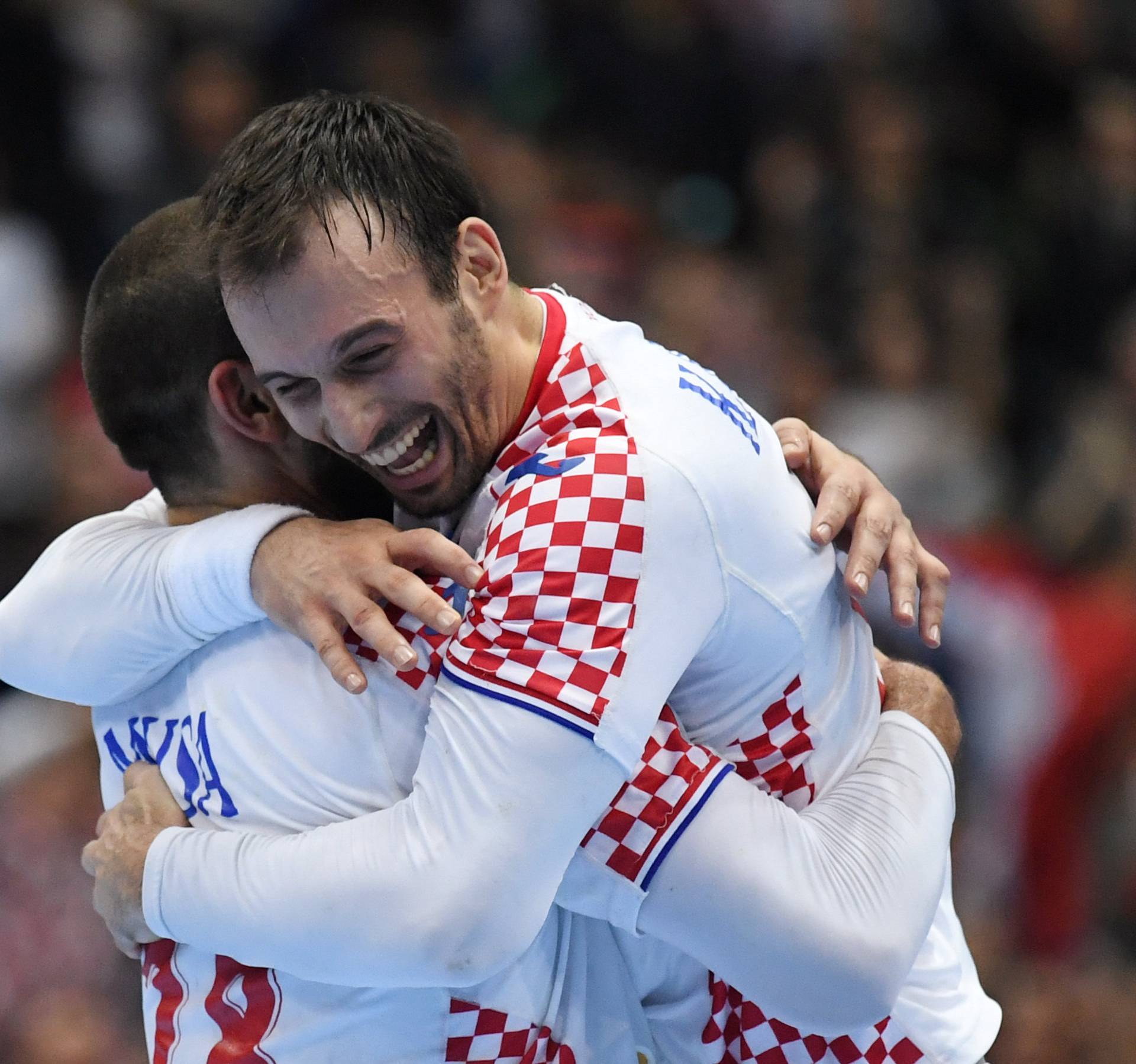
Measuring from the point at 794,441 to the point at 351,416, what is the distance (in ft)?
2.66

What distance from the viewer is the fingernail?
2215 millimetres

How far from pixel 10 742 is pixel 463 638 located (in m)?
3.39

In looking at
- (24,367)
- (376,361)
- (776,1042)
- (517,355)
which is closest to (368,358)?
(376,361)

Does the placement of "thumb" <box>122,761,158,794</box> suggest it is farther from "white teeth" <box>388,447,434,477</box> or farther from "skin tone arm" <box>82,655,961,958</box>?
"white teeth" <box>388,447,434,477</box>

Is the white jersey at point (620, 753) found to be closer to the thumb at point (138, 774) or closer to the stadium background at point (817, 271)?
the thumb at point (138, 774)

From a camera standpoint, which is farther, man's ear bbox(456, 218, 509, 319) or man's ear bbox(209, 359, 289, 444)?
man's ear bbox(209, 359, 289, 444)

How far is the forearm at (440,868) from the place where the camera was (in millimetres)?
2131

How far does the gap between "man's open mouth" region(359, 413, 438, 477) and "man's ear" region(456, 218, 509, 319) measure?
0.19 metres

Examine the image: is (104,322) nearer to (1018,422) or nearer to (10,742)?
(10,742)

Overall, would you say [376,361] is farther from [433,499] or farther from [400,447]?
[433,499]

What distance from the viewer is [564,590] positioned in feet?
7.12

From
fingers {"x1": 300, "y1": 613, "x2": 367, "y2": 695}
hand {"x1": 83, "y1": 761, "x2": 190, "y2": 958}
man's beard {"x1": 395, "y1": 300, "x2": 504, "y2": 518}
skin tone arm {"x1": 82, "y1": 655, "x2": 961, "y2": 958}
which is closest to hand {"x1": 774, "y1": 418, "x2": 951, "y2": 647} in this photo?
skin tone arm {"x1": 82, "y1": 655, "x2": 961, "y2": 958}

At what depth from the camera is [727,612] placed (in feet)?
7.64

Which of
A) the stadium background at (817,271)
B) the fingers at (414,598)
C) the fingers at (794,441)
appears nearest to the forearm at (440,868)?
the fingers at (414,598)
